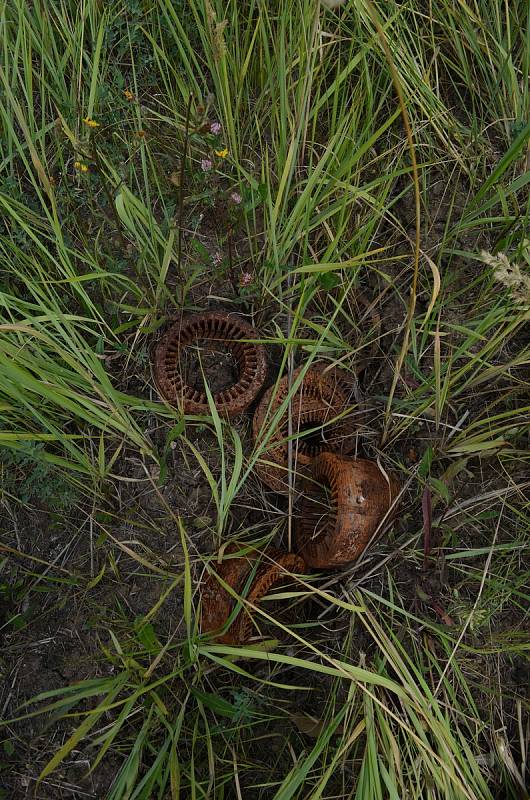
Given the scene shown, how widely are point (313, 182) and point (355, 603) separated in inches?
44.8

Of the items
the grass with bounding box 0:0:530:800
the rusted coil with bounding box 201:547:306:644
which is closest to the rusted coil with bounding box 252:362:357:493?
the grass with bounding box 0:0:530:800

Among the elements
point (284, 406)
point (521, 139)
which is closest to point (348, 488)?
point (284, 406)

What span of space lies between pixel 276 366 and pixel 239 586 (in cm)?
65

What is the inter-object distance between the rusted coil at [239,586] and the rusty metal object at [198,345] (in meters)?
0.43

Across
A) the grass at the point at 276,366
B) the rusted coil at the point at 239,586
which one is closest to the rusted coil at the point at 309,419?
the grass at the point at 276,366

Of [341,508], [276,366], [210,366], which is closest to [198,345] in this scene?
[210,366]

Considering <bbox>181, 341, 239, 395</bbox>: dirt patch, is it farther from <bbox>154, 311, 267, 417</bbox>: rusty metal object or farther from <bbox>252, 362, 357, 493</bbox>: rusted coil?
<bbox>252, 362, 357, 493</bbox>: rusted coil

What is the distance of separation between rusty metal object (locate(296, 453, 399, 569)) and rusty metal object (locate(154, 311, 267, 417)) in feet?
0.96

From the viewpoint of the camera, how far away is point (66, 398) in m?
1.66

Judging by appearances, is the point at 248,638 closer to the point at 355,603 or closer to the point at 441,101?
the point at 355,603

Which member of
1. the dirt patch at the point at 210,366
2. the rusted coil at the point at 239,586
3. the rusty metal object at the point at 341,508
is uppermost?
the dirt patch at the point at 210,366

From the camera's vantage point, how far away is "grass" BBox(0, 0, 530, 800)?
167 centimetres

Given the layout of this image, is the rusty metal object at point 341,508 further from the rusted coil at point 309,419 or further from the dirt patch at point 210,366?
the dirt patch at point 210,366

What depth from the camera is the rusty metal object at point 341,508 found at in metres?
1.65
